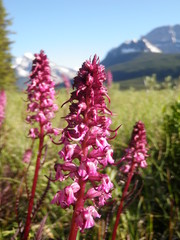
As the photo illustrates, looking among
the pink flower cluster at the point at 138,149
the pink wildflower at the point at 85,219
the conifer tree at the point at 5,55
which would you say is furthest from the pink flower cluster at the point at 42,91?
the conifer tree at the point at 5,55

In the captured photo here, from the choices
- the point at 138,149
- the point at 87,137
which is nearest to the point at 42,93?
A: the point at 138,149

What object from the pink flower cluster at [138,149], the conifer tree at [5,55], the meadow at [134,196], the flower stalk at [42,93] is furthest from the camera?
the conifer tree at [5,55]

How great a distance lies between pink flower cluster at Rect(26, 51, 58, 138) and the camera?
336 cm

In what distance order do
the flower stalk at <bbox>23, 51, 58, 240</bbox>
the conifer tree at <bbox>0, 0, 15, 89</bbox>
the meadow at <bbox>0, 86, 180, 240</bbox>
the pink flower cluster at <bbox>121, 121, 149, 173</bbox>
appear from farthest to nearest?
1. the conifer tree at <bbox>0, 0, 15, 89</bbox>
2. the meadow at <bbox>0, 86, 180, 240</bbox>
3. the flower stalk at <bbox>23, 51, 58, 240</bbox>
4. the pink flower cluster at <bbox>121, 121, 149, 173</bbox>

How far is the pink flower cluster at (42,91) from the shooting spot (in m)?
3.36

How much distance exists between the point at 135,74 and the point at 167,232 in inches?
7525

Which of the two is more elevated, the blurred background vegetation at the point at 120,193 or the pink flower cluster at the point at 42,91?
the pink flower cluster at the point at 42,91

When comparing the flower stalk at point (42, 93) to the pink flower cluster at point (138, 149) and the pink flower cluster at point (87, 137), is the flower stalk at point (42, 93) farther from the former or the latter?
the pink flower cluster at point (87, 137)

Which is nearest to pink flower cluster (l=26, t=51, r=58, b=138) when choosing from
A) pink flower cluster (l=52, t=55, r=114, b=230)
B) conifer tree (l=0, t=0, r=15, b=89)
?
pink flower cluster (l=52, t=55, r=114, b=230)

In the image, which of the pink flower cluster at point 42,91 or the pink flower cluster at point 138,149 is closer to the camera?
the pink flower cluster at point 138,149

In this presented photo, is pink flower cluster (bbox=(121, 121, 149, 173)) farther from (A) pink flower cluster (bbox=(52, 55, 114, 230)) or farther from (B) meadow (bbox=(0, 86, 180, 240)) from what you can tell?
(A) pink flower cluster (bbox=(52, 55, 114, 230))

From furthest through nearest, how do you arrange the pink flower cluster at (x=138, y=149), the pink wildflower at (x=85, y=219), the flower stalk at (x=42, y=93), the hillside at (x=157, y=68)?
1. the hillside at (x=157, y=68)
2. the flower stalk at (x=42, y=93)
3. the pink flower cluster at (x=138, y=149)
4. the pink wildflower at (x=85, y=219)

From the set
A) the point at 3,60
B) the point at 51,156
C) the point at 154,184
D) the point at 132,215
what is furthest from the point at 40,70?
the point at 3,60

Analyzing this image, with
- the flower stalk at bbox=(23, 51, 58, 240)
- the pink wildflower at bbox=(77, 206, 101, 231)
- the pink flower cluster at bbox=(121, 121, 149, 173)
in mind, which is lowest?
the pink wildflower at bbox=(77, 206, 101, 231)
